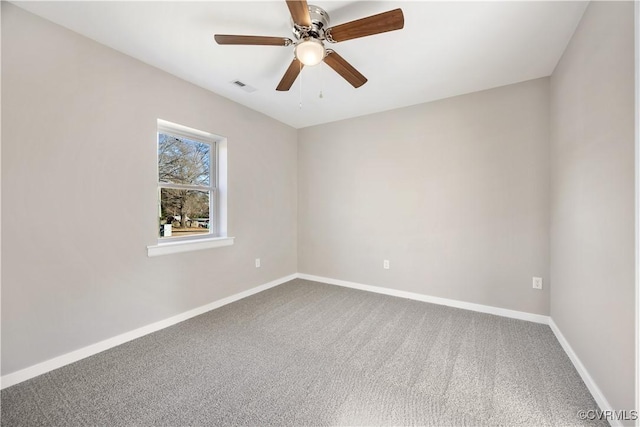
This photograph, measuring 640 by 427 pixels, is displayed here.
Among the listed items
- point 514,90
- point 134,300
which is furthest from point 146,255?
point 514,90

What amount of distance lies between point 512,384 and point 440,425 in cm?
69

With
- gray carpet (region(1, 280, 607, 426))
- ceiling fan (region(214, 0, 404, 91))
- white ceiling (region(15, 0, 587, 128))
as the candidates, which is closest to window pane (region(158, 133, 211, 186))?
white ceiling (region(15, 0, 587, 128))

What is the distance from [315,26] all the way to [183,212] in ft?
7.38

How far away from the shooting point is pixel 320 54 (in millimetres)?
1689

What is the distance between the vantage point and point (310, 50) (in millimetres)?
1662

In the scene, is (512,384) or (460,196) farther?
(460,196)

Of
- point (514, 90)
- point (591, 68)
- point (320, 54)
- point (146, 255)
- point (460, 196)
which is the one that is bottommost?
point (146, 255)

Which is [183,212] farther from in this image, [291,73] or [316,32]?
[316,32]

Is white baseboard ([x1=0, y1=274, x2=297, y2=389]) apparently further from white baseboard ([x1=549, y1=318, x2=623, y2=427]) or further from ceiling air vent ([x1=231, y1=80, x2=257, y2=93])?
white baseboard ([x1=549, y1=318, x2=623, y2=427])

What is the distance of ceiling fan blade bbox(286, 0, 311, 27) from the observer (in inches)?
53.3

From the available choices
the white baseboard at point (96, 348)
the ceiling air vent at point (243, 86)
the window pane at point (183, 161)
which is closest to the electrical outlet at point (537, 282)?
the white baseboard at point (96, 348)

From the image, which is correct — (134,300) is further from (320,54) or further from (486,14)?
(486,14)

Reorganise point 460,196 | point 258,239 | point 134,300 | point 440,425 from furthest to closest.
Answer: point 258,239
point 460,196
point 134,300
point 440,425

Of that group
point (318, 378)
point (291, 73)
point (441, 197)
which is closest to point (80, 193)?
point (291, 73)
